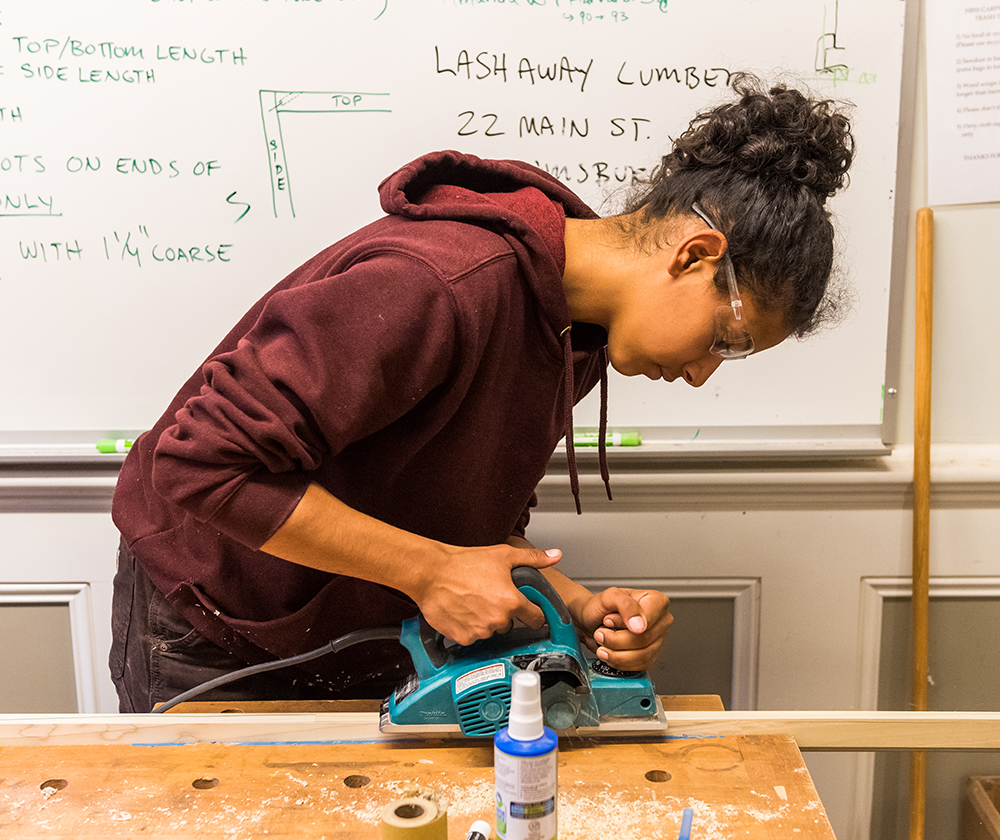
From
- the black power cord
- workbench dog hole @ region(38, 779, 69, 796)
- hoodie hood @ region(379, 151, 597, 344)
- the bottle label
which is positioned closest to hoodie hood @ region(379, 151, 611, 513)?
hoodie hood @ region(379, 151, 597, 344)

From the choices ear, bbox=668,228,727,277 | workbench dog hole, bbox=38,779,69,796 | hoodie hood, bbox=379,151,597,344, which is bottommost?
workbench dog hole, bbox=38,779,69,796

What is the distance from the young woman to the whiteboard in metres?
0.42

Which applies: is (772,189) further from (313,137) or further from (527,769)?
(313,137)

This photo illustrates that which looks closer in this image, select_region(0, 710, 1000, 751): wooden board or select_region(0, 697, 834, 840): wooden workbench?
select_region(0, 697, 834, 840): wooden workbench

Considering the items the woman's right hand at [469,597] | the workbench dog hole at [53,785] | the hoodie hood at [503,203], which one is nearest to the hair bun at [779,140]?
the hoodie hood at [503,203]

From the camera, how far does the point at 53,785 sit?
0.83 meters

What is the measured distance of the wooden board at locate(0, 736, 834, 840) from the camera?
759 millimetres

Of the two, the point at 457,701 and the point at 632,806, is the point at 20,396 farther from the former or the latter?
the point at 632,806

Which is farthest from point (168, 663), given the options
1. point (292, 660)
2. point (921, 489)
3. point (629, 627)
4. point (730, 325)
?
point (921, 489)

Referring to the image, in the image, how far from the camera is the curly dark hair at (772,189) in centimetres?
84

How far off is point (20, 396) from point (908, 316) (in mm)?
1663

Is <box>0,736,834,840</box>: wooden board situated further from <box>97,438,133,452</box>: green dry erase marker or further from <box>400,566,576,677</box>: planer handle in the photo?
<box>97,438,133,452</box>: green dry erase marker

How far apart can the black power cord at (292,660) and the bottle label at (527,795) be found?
1.14ft

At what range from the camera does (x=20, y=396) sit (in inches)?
57.6
